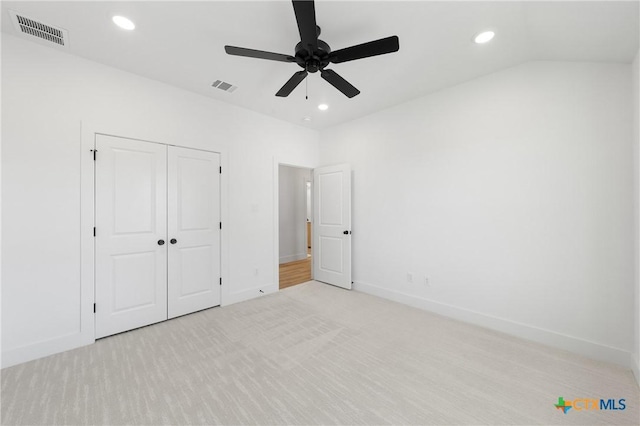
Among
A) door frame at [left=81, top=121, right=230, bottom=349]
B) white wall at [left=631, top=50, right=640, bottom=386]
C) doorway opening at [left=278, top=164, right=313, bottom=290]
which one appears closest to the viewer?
white wall at [left=631, top=50, right=640, bottom=386]

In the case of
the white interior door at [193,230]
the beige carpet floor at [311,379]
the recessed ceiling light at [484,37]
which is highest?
the recessed ceiling light at [484,37]

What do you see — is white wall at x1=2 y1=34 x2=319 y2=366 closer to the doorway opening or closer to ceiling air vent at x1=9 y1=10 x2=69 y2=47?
ceiling air vent at x1=9 y1=10 x2=69 y2=47

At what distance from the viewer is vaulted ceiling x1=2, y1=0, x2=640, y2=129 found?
191cm

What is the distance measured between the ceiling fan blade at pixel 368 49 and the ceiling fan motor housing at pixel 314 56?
0.06m

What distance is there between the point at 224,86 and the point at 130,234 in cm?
209

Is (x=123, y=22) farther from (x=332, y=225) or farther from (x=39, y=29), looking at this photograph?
(x=332, y=225)

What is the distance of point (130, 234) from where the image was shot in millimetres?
2854

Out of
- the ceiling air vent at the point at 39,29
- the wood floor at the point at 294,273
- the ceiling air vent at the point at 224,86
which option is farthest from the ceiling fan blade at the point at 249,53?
the wood floor at the point at 294,273

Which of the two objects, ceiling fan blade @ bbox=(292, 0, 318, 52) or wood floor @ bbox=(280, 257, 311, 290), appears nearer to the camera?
ceiling fan blade @ bbox=(292, 0, 318, 52)

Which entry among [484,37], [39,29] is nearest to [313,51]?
[484,37]

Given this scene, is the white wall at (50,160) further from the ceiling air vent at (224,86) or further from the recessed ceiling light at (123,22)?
the recessed ceiling light at (123,22)

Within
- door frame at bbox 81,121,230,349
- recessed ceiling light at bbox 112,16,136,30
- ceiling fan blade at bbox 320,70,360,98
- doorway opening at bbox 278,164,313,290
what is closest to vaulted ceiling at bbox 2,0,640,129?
recessed ceiling light at bbox 112,16,136,30

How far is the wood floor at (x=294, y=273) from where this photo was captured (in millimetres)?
4766

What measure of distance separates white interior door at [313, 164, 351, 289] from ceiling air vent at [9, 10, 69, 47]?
3467mm
